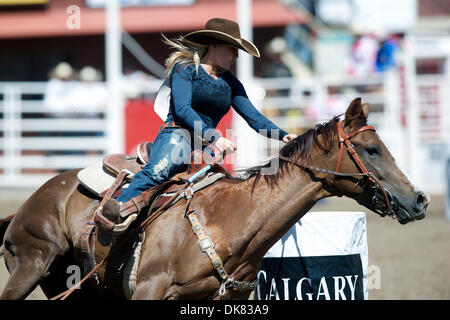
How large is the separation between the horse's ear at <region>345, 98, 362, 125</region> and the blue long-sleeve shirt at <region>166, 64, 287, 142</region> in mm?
581

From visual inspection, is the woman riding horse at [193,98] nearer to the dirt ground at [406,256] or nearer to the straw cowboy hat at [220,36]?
the straw cowboy hat at [220,36]

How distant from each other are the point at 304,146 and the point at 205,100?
702 mm

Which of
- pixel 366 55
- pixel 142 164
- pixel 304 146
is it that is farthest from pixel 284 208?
pixel 366 55

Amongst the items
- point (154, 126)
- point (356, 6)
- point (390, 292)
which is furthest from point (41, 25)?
point (390, 292)

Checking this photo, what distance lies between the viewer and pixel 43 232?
446 centimetres

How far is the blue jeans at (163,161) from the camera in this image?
4.09m

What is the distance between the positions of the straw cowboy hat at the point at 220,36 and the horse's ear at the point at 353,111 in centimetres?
76

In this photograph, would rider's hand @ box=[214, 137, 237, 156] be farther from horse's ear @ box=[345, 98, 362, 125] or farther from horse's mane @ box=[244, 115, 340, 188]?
horse's ear @ box=[345, 98, 362, 125]

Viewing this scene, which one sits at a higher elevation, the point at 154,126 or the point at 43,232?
the point at 154,126

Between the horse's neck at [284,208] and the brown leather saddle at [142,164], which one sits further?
the brown leather saddle at [142,164]

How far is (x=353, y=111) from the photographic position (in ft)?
12.7

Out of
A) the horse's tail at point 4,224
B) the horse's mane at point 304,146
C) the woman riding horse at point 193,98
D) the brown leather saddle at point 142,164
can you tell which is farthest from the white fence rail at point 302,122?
the horse's mane at point 304,146

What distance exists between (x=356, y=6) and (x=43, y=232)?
1422cm
